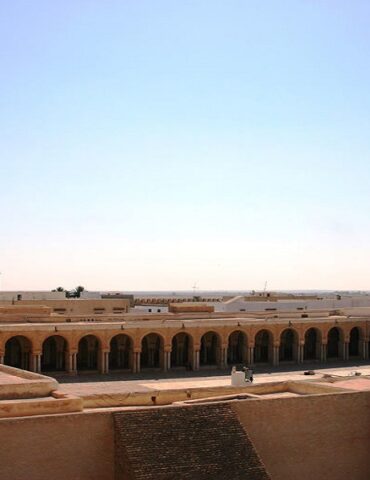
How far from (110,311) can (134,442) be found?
35.1 m

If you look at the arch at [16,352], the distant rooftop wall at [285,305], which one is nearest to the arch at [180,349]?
the arch at [16,352]

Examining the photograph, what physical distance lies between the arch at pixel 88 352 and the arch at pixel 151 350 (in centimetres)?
285

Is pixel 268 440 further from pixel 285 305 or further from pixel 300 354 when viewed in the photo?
pixel 285 305

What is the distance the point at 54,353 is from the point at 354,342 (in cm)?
2105

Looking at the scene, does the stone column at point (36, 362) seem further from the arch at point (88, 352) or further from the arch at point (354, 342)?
the arch at point (354, 342)

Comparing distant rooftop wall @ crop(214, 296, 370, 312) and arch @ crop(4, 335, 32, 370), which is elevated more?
distant rooftop wall @ crop(214, 296, 370, 312)

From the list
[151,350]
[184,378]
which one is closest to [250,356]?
[151,350]

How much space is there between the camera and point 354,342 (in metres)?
49.7

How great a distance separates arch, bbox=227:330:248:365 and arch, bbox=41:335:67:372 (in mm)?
10299

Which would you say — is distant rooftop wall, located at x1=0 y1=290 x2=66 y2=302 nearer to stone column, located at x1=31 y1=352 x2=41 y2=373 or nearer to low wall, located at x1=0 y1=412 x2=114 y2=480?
stone column, located at x1=31 y1=352 x2=41 y2=373

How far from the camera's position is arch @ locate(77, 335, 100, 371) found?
40.0 metres

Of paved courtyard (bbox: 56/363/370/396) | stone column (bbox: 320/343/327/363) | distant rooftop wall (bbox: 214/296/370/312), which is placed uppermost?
distant rooftop wall (bbox: 214/296/370/312)

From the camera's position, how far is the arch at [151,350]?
41656 millimetres

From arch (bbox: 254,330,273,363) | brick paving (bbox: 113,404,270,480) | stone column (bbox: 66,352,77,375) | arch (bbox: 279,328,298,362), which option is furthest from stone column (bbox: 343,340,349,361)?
brick paving (bbox: 113,404,270,480)
